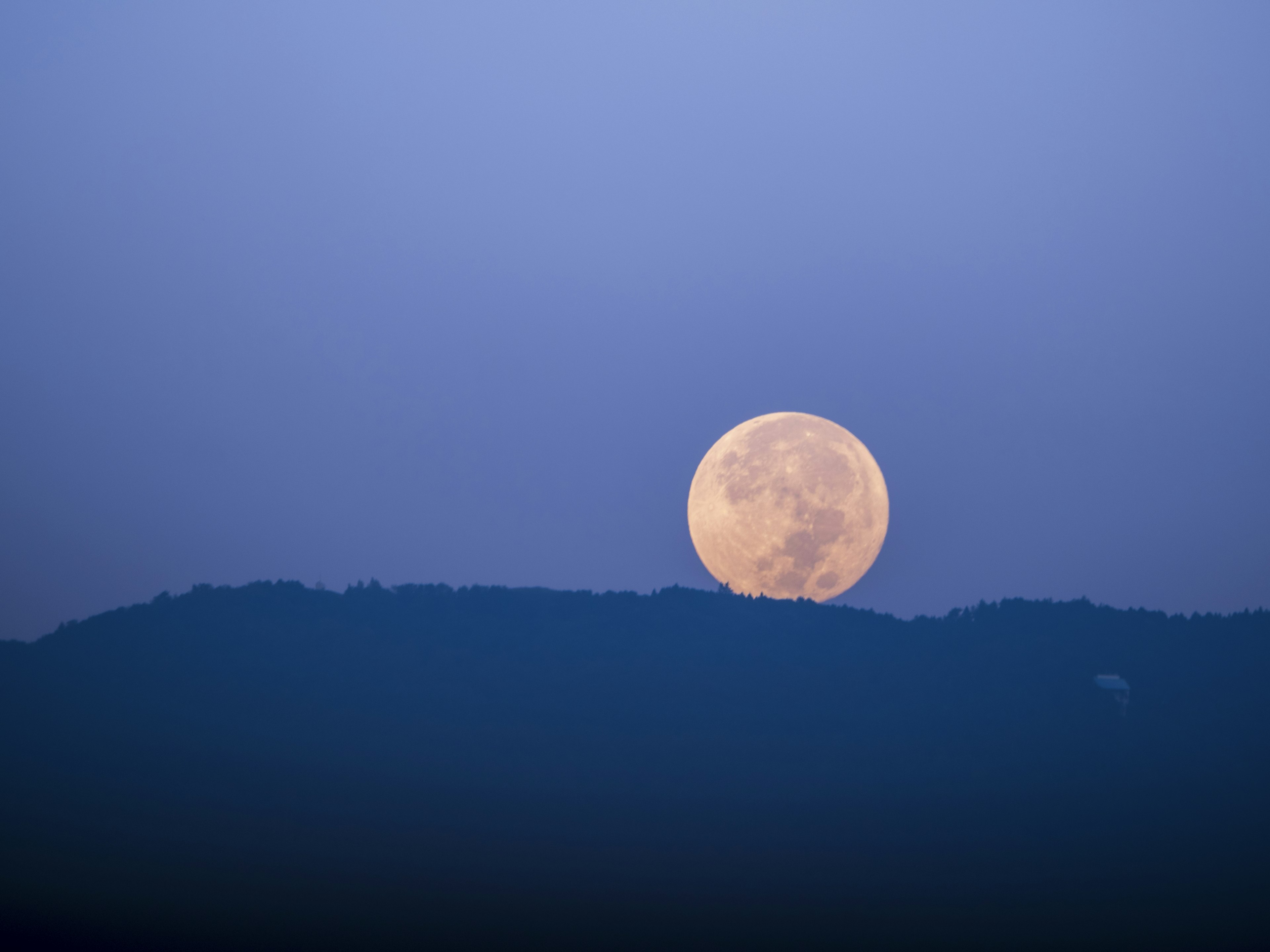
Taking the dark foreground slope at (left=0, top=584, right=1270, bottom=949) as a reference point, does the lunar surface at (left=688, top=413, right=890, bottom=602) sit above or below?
above

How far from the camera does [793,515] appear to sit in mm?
23281

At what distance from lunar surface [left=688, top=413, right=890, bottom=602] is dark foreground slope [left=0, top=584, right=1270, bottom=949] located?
1.95 meters

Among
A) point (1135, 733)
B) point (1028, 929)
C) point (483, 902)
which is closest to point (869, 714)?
point (1135, 733)

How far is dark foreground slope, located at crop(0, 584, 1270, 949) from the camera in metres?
12.7

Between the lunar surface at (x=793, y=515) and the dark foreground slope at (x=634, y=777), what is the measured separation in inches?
76.8

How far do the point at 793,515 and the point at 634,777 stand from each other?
8.88 meters

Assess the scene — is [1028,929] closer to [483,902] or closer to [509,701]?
[483,902]

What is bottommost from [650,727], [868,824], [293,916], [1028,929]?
[293,916]

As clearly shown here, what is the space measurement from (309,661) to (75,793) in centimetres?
827

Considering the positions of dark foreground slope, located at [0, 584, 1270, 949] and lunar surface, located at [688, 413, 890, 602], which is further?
lunar surface, located at [688, 413, 890, 602]

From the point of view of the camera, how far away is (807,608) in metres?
25.8

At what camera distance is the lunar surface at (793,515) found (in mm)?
23359

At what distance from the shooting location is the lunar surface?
23.4 m

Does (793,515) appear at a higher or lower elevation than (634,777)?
higher
